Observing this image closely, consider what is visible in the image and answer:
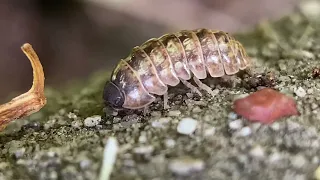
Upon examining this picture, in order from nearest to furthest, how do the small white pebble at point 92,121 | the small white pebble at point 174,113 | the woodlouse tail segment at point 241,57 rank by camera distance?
1. the small white pebble at point 174,113
2. the small white pebble at point 92,121
3. the woodlouse tail segment at point 241,57

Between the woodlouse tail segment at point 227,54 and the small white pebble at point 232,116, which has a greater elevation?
the woodlouse tail segment at point 227,54

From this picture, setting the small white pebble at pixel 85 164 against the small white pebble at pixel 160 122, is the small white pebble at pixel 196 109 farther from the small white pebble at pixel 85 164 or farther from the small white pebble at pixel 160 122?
the small white pebble at pixel 85 164

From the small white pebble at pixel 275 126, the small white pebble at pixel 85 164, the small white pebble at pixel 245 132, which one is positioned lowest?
the small white pebble at pixel 85 164

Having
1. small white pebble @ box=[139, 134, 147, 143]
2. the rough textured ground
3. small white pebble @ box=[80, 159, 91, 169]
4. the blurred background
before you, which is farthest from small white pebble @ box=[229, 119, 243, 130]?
the blurred background

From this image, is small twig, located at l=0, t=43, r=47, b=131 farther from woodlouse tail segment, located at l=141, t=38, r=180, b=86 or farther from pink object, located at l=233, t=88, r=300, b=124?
pink object, located at l=233, t=88, r=300, b=124

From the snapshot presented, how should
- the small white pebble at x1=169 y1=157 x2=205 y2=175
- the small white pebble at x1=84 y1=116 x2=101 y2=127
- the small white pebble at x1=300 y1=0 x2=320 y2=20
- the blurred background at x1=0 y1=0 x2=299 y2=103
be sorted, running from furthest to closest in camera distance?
1. the blurred background at x1=0 y1=0 x2=299 y2=103
2. the small white pebble at x1=300 y1=0 x2=320 y2=20
3. the small white pebble at x1=84 y1=116 x2=101 y2=127
4. the small white pebble at x1=169 y1=157 x2=205 y2=175

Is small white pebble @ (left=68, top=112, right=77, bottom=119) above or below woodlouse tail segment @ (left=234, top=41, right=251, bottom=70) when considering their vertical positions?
below

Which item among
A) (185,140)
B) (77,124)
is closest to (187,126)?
(185,140)

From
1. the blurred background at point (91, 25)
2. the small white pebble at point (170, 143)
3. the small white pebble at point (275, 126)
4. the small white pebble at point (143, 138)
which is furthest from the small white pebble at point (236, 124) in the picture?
the blurred background at point (91, 25)
